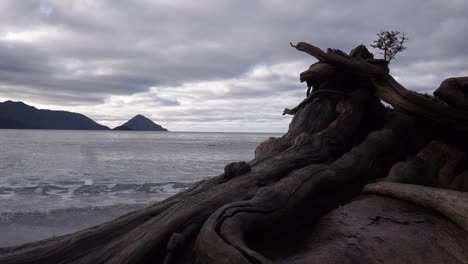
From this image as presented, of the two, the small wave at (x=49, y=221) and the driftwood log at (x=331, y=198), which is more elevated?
the driftwood log at (x=331, y=198)

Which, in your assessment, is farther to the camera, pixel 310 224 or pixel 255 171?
pixel 255 171

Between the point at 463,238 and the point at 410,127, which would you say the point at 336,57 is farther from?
the point at 463,238

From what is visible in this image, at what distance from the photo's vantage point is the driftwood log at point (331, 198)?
3.38 metres

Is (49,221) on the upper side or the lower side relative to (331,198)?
lower

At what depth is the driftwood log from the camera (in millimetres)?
3375

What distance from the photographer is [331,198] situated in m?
4.52

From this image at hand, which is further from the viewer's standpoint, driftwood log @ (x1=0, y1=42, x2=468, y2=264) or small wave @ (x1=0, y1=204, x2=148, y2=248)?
small wave @ (x1=0, y1=204, x2=148, y2=248)

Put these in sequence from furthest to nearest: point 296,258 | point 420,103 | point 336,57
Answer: point 336,57, point 420,103, point 296,258

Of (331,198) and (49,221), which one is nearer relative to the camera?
(331,198)

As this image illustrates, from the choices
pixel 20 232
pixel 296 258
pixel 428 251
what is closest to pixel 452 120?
pixel 428 251

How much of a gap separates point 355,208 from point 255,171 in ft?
3.97

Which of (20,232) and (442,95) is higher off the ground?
(442,95)

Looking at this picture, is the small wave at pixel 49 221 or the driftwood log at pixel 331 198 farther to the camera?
the small wave at pixel 49 221

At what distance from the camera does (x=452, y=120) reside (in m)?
5.08
